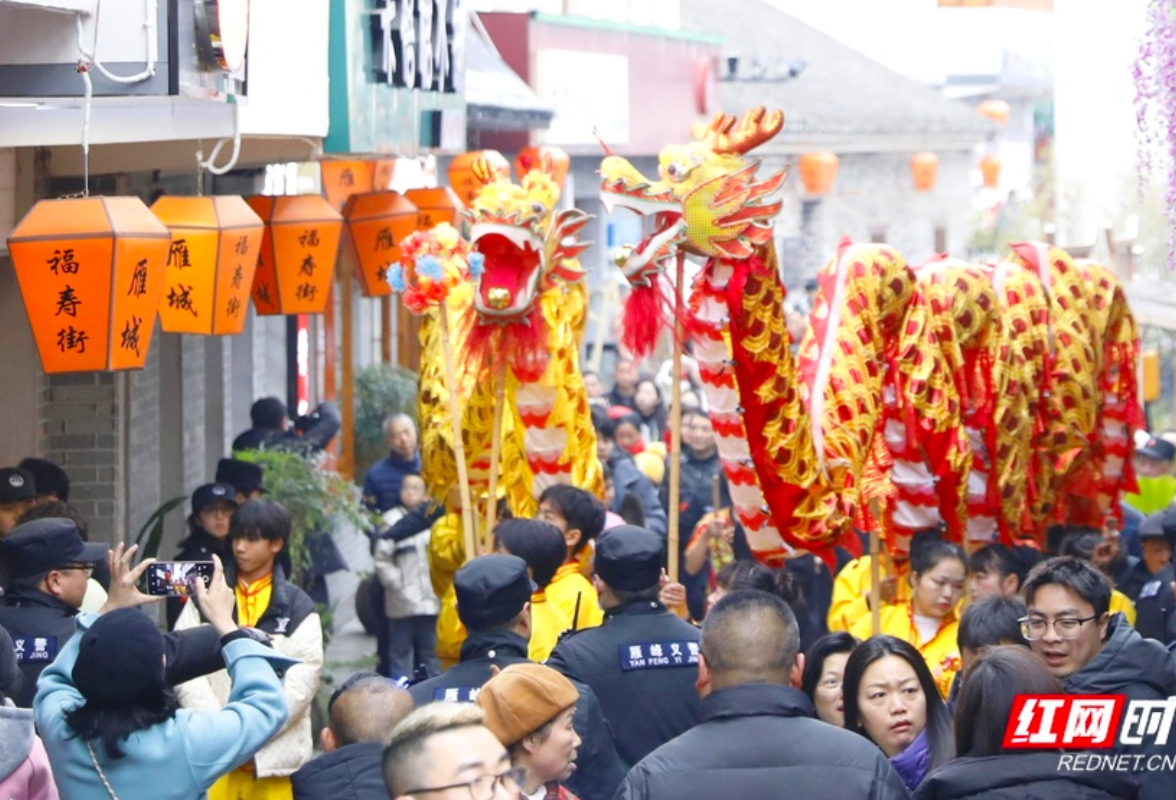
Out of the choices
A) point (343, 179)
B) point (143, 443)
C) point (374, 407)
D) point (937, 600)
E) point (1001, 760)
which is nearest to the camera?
point (1001, 760)

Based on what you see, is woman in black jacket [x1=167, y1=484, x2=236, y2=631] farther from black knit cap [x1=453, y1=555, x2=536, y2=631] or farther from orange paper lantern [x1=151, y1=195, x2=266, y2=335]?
black knit cap [x1=453, y1=555, x2=536, y2=631]

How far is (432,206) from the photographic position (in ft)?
41.9

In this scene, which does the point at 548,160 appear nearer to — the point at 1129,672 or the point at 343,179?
the point at 343,179

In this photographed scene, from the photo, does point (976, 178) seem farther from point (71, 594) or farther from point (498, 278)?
point (71, 594)

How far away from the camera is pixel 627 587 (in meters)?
6.47

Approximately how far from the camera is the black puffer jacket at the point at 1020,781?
4.76 meters

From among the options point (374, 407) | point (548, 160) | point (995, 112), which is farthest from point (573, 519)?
point (995, 112)

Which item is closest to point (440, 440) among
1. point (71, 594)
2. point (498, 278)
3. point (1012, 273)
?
point (498, 278)

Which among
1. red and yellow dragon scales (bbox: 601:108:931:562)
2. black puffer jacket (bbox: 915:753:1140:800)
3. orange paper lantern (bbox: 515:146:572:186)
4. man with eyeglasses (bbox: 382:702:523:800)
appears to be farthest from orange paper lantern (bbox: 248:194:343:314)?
orange paper lantern (bbox: 515:146:572:186)

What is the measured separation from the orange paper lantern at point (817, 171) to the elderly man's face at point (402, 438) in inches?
759

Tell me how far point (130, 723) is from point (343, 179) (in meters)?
8.70

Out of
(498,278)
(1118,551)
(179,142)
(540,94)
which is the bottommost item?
(1118,551)

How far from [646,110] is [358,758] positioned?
21540 millimetres

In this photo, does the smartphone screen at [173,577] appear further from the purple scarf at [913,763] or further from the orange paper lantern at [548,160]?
the orange paper lantern at [548,160]
